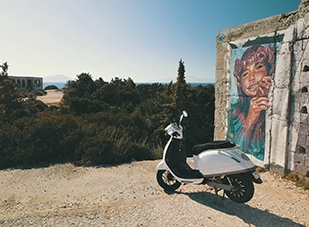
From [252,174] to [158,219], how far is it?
158 centimetres

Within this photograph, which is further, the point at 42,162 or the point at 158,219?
the point at 42,162

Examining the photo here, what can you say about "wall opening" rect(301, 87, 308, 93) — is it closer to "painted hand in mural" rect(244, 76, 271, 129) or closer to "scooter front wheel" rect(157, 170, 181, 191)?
"painted hand in mural" rect(244, 76, 271, 129)

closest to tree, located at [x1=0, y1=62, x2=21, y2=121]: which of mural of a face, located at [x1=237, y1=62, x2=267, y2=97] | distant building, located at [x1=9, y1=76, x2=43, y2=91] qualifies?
mural of a face, located at [x1=237, y1=62, x2=267, y2=97]

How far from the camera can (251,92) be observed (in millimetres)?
5551

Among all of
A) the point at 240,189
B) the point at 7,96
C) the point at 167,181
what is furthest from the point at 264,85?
the point at 7,96

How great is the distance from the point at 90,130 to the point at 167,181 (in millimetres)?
3835

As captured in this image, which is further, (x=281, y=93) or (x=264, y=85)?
(x=264, y=85)

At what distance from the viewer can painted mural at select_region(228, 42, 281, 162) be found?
5.17 metres

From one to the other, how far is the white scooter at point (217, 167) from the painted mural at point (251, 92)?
200cm

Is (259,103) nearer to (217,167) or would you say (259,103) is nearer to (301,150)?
(301,150)

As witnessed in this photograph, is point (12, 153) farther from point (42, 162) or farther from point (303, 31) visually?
point (303, 31)

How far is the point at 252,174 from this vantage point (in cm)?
355

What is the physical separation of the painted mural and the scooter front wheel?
2.38 m

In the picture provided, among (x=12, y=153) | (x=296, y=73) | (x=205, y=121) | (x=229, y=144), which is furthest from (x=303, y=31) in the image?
(x=205, y=121)
